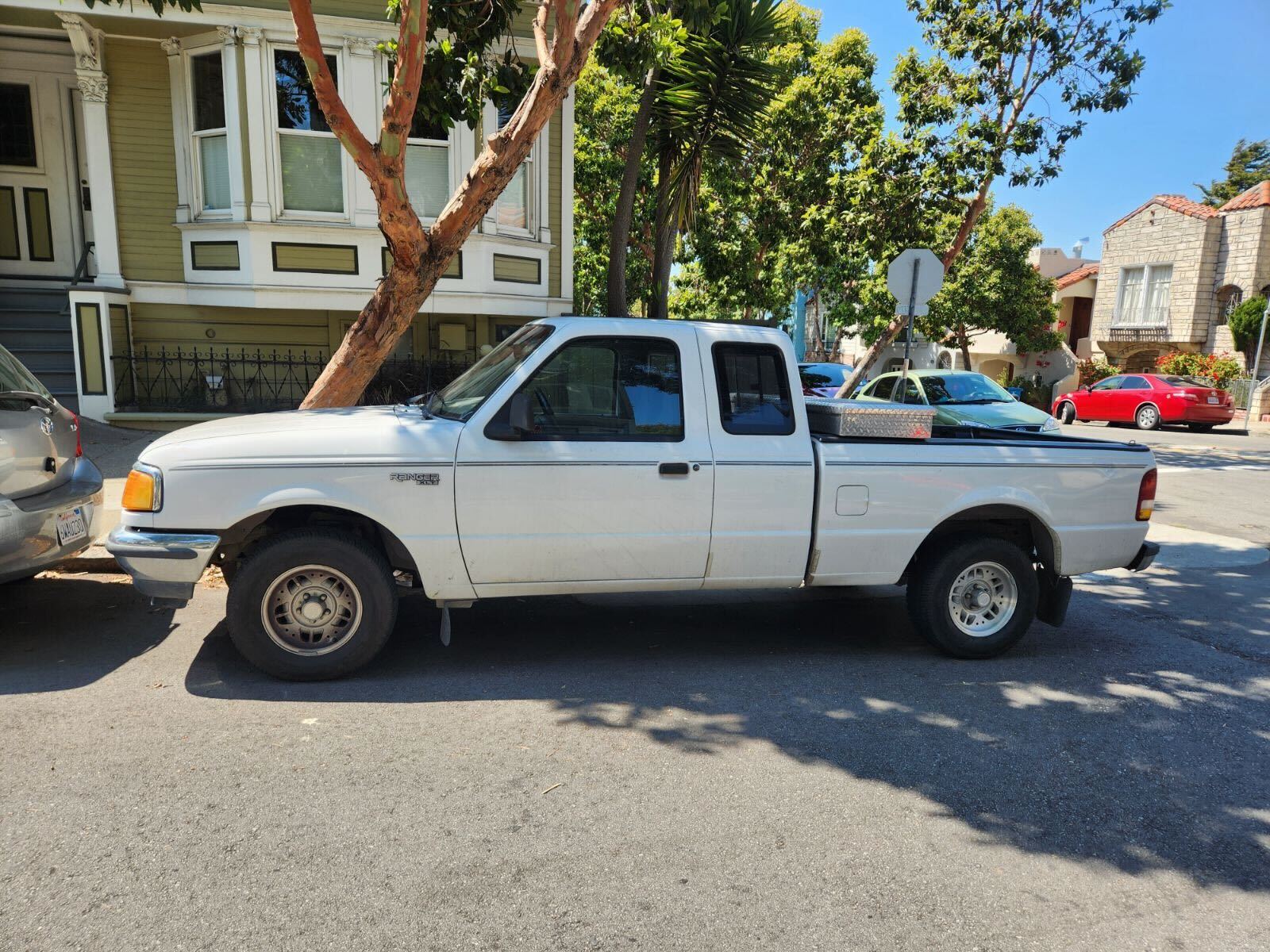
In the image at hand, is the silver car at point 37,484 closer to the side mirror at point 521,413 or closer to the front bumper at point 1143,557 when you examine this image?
the side mirror at point 521,413

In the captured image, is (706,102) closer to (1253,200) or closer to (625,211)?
(625,211)

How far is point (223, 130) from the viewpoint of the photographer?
11.5 meters

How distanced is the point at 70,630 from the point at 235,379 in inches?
322

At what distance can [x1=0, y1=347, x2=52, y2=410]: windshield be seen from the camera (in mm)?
5043

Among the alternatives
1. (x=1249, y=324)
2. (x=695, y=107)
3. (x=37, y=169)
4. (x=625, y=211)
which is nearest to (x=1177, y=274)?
(x=1249, y=324)

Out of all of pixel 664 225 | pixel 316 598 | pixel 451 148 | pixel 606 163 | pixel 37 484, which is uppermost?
pixel 606 163

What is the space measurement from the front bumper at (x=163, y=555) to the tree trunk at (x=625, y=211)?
15.5 feet

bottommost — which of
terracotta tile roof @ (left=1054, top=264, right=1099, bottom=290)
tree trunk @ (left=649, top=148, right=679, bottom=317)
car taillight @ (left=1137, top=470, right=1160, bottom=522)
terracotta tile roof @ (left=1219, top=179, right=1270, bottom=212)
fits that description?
car taillight @ (left=1137, top=470, right=1160, bottom=522)

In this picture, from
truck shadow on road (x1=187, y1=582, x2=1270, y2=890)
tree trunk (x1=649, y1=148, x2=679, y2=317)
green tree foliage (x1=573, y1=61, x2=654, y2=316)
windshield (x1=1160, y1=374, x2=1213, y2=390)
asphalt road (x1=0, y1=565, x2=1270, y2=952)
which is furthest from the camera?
windshield (x1=1160, y1=374, x2=1213, y2=390)

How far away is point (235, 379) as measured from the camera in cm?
1274

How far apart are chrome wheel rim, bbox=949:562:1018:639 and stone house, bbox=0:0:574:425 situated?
8801 millimetres

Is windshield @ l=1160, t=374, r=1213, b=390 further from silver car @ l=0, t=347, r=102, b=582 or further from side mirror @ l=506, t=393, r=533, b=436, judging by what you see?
silver car @ l=0, t=347, r=102, b=582

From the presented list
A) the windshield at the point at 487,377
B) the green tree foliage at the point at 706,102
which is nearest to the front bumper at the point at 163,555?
the windshield at the point at 487,377

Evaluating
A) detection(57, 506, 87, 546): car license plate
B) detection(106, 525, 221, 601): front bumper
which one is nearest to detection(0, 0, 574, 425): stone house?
detection(57, 506, 87, 546): car license plate
